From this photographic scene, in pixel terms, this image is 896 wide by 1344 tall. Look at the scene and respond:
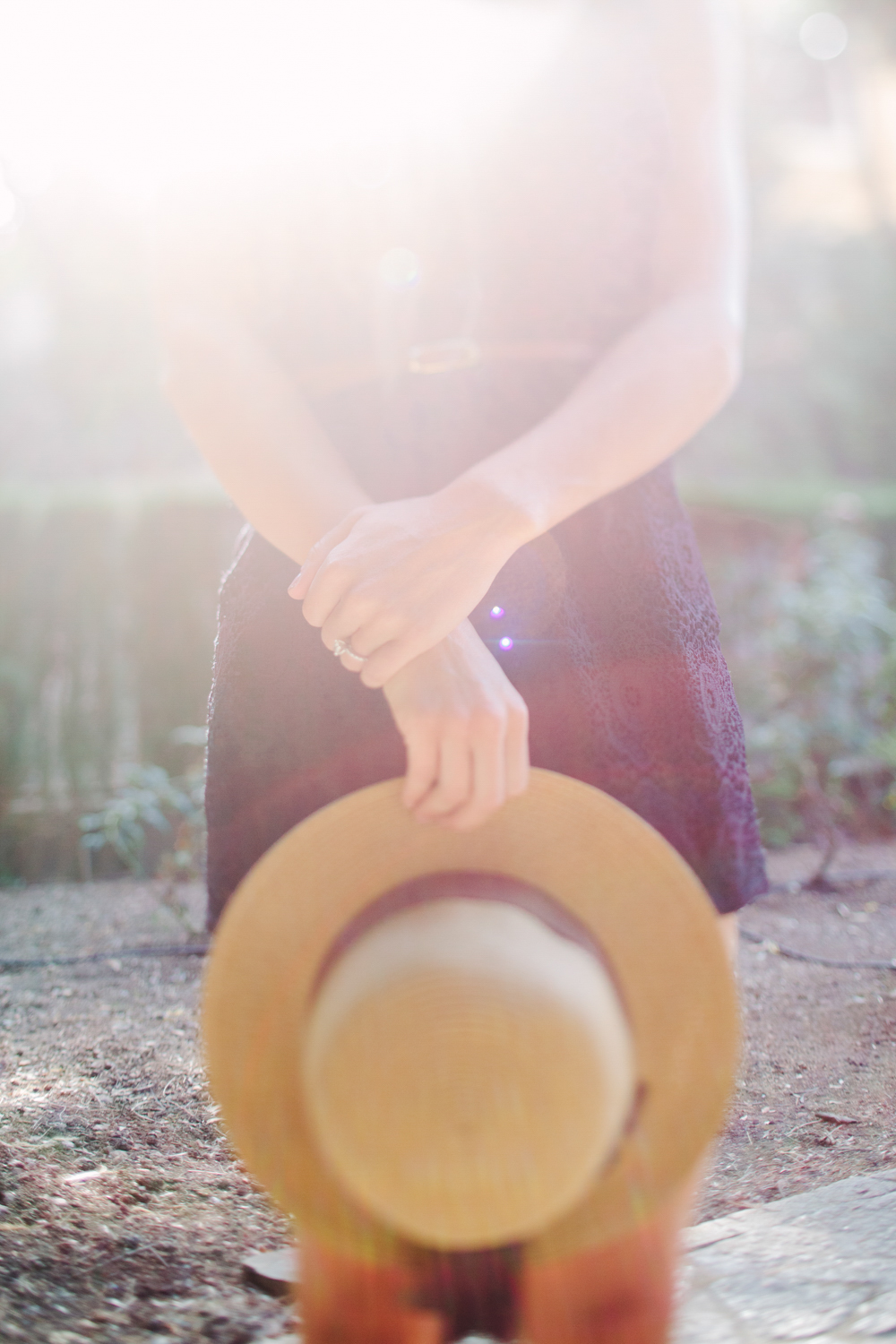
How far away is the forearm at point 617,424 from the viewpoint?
97 centimetres

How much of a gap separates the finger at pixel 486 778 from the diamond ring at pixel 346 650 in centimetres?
15

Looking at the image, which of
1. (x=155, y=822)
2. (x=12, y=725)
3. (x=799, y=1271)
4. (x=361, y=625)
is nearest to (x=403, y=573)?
(x=361, y=625)

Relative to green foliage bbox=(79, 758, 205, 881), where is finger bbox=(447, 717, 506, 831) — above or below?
above

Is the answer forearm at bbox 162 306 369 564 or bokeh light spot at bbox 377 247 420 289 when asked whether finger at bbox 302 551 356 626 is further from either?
bokeh light spot at bbox 377 247 420 289

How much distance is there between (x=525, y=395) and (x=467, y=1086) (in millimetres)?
812

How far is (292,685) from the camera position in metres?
1.12

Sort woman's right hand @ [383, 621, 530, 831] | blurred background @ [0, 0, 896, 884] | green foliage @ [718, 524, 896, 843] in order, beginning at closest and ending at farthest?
woman's right hand @ [383, 621, 530, 831]
blurred background @ [0, 0, 896, 884]
green foliage @ [718, 524, 896, 843]

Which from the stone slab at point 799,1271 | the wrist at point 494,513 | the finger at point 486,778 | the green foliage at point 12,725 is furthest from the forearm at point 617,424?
the green foliage at point 12,725

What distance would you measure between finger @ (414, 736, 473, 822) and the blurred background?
34.4 inches

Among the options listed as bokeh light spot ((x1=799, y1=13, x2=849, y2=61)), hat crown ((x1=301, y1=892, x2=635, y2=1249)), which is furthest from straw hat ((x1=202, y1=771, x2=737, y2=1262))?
bokeh light spot ((x1=799, y1=13, x2=849, y2=61))

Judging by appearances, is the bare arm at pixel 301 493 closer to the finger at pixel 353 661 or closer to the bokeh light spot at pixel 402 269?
the finger at pixel 353 661

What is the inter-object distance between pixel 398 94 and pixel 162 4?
0.42 meters

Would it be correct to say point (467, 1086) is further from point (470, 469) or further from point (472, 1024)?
point (470, 469)

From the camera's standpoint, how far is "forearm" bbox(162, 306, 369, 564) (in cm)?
107
